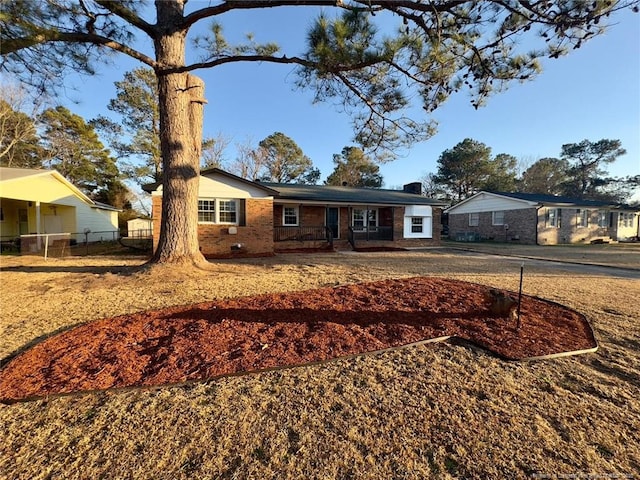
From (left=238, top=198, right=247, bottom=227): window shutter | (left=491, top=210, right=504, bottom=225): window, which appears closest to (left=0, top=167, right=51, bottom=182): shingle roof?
(left=238, top=198, right=247, bottom=227): window shutter

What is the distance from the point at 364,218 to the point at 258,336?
48.4 feet

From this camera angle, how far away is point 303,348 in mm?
3133

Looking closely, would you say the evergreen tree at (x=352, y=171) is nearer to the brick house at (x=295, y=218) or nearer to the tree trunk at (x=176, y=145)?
the brick house at (x=295, y=218)

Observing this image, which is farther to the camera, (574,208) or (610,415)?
(574,208)

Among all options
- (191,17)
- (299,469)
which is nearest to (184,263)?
(191,17)

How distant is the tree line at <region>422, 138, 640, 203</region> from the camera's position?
36469mm

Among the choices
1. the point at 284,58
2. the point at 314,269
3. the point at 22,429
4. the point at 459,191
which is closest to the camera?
the point at 22,429

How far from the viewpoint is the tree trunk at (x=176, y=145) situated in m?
6.65

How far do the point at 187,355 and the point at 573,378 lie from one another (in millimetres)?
3809

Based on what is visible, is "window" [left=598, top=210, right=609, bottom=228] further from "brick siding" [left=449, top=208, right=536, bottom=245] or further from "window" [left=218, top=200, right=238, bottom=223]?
"window" [left=218, top=200, right=238, bottom=223]

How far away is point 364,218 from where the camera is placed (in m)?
17.5

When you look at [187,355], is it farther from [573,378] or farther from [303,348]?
[573,378]

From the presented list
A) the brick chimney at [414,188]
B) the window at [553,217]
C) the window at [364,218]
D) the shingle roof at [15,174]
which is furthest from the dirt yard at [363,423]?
the window at [553,217]

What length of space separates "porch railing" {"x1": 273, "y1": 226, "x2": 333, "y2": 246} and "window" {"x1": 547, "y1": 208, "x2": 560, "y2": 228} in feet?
58.5
